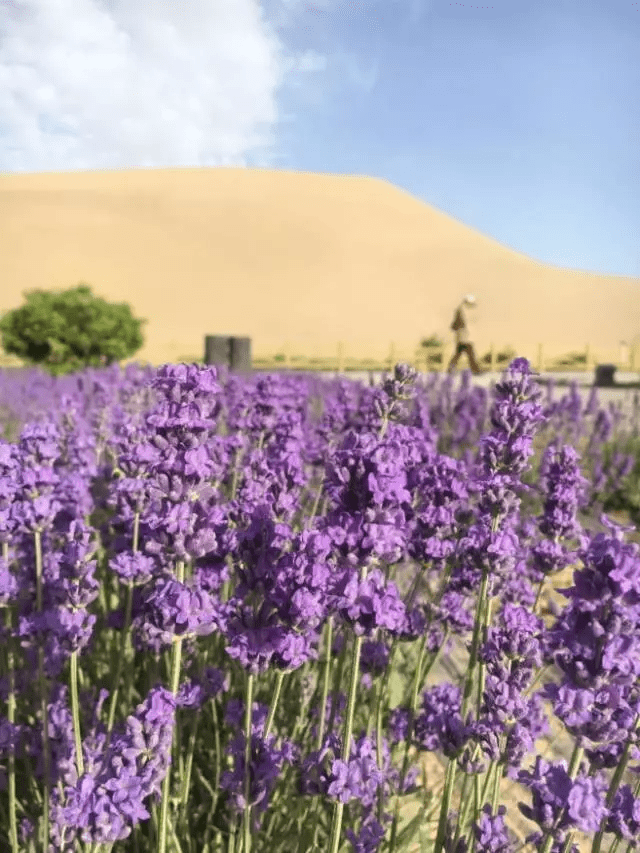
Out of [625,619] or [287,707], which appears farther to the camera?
[287,707]

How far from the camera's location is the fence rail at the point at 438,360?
2470 centimetres

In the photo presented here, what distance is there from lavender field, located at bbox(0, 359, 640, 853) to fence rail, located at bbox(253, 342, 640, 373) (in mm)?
21779

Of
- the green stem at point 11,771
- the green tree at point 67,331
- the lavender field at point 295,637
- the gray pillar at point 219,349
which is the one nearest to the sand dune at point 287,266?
the green tree at point 67,331

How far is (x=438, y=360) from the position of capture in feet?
86.5

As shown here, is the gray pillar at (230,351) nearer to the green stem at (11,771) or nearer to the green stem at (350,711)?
the green stem at (11,771)

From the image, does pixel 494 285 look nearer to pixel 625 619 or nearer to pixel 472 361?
pixel 472 361

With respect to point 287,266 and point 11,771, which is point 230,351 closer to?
point 11,771

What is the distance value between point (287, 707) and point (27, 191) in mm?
68821

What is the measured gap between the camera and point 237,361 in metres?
10.5

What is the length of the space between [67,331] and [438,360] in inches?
604

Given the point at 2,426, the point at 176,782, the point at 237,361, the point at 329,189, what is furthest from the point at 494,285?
the point at 176,782

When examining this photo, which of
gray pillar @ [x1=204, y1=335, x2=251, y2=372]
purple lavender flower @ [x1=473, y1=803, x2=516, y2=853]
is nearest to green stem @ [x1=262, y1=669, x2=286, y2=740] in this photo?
purple lavender flower @ [x1=473, y1=803, x2=516, y2=853]

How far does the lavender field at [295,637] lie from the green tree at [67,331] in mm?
10866

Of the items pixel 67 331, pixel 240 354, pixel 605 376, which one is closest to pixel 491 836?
pixel 240 354
